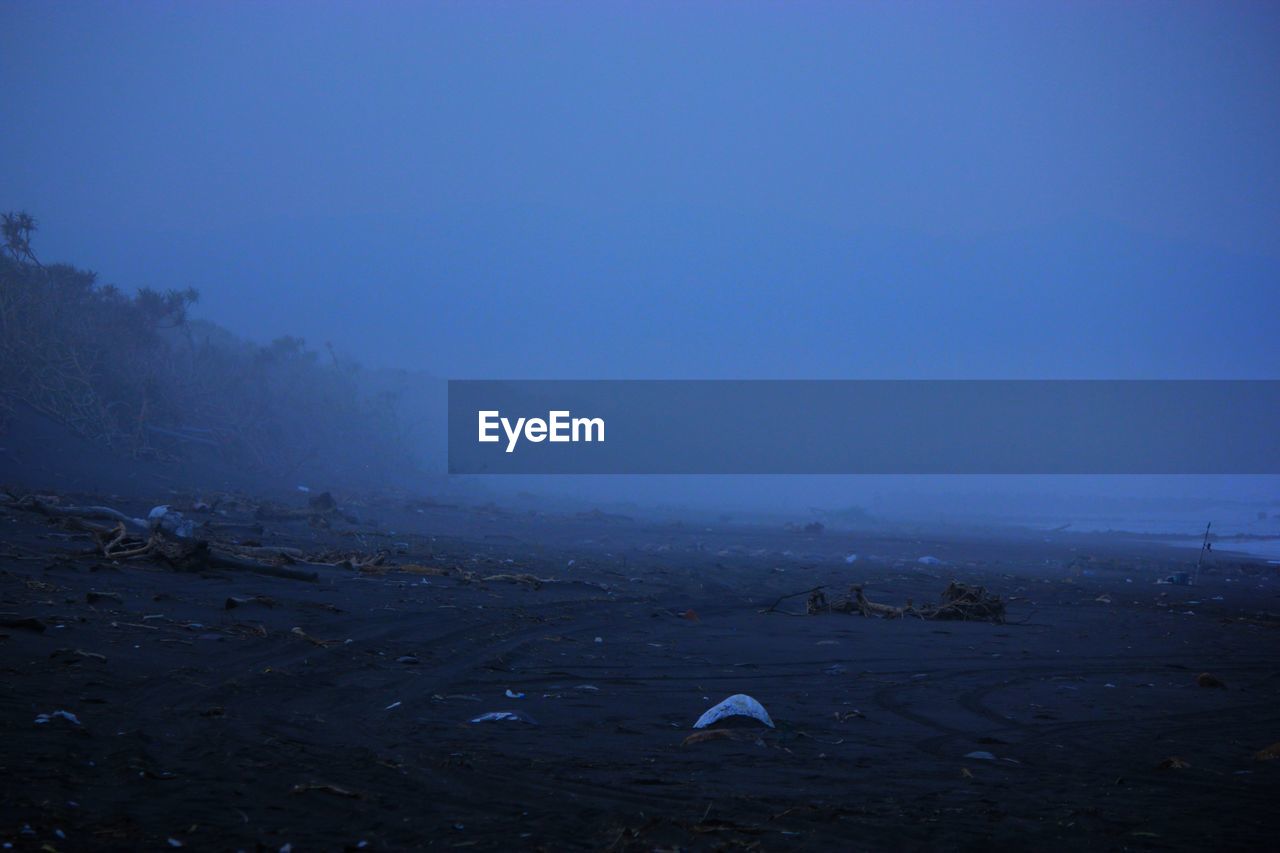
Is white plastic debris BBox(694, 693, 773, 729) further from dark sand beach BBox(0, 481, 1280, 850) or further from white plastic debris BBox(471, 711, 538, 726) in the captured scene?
white plastic debris BBox(471, 711, 538, 726)

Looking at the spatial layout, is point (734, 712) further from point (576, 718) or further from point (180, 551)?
point (180, 551)

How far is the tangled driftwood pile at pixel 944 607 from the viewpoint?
13070mm

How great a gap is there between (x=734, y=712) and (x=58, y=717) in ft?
13.6

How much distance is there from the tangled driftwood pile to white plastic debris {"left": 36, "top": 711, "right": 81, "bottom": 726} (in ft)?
32.3

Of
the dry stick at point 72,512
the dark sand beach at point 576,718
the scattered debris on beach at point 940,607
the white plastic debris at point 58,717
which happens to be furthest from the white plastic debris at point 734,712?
the dry stick at point 72,512

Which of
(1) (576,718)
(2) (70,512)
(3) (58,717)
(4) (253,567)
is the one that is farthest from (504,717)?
(2) (70,512)

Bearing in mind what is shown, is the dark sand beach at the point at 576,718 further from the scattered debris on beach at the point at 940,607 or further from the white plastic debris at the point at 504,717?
the scattered debris on beach at the point at 940,607

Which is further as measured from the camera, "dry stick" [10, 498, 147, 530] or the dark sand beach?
"dry stick" [10, 498, 147, 530]

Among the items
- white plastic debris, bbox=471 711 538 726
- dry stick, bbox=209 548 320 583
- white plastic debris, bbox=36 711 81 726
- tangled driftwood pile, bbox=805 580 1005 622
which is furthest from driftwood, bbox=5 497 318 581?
tangled driftwood pile, bbox=805 580 1005 622

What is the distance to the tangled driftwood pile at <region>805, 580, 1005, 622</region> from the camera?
1307 centimetres

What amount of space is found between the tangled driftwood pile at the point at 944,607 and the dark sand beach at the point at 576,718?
0.88 ft

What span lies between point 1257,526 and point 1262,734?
174 feet

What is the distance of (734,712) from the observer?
6500 millimetres

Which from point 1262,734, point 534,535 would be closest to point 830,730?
point 1262,734
